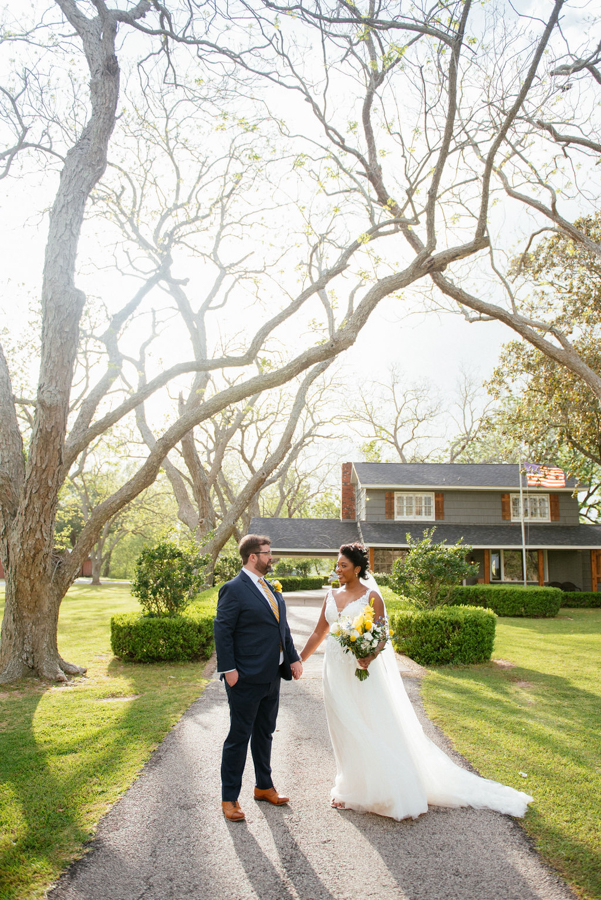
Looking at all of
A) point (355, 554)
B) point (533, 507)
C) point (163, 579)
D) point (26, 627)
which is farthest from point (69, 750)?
point (533, 507)

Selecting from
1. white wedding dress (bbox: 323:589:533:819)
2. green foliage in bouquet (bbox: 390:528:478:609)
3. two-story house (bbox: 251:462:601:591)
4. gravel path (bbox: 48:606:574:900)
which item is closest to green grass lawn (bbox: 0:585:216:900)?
gravel path (bbox: 48:606:574:900)

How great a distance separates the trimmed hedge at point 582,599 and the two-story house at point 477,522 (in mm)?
1479

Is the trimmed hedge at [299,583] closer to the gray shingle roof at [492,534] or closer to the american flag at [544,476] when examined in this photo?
the gray shingle roof at [492,534]

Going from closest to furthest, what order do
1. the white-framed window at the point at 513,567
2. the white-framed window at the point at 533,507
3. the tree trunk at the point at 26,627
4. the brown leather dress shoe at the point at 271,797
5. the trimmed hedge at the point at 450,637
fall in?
the brown leather dress shoe at the point at 271,797 < the tree trunk at the point at 26,627 < the trimmed hedge at the point at 450,637 < the white-framed window at the point at 513,567 < the white-framed window at the point at 533,507

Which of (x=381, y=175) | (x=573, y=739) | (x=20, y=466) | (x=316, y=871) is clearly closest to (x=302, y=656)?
(x=316, y=871)

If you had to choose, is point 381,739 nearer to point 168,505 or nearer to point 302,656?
point 302,656

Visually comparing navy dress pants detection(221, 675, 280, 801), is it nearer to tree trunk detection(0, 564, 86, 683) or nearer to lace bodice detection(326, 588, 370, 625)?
lace bodice detection(326, 588, 370, 625)

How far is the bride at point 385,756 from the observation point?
431 centimetres

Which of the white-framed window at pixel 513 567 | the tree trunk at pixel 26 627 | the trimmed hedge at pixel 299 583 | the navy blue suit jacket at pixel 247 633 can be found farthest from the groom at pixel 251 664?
the trimmed hedge at pixel 299 583

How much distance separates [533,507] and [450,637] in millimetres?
20088

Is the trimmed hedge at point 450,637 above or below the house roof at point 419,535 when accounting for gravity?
below

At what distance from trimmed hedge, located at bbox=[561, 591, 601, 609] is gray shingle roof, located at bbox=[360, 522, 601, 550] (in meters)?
2.13

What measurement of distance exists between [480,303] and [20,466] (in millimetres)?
8395

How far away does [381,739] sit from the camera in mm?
4457
